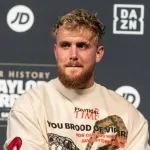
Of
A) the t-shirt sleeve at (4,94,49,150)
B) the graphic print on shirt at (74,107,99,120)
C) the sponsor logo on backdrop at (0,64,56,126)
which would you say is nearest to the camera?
the t-shirt sleeve at (4,94,49,150)

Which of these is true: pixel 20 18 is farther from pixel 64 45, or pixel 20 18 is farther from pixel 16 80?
pixel 64 45

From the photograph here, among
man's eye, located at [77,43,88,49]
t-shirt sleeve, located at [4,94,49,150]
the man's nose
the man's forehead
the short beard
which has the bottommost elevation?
t-shirt sleeve, located at [4,94,49,150]

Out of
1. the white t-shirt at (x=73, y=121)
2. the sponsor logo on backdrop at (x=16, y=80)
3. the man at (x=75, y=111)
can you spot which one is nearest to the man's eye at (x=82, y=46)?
the man at (x=75, y=111)

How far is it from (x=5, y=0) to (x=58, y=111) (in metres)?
0.87

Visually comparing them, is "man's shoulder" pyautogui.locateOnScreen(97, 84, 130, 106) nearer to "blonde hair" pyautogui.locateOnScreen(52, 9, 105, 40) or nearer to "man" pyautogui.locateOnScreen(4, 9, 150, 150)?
"man" pyautogui.locateOnScreen(4, 9, 150, 150)

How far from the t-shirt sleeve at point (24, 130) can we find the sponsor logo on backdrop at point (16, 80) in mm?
702

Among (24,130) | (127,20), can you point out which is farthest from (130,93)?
(24,130)

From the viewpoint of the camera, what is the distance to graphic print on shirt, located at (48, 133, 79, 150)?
1.59m

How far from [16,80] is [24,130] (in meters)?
0.77

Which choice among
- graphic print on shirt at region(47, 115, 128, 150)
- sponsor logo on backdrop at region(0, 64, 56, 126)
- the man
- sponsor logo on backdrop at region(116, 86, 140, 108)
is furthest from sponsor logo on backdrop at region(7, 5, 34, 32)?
graphic print on shirt at region(47, 115, 128, 150)

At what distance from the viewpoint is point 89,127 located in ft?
5.43

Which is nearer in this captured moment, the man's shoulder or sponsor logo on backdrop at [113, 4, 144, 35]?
the man's shoulder

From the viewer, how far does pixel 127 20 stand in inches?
93.7

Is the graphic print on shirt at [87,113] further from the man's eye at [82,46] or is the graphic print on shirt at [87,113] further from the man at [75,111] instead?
the man's eye at [82,46]
